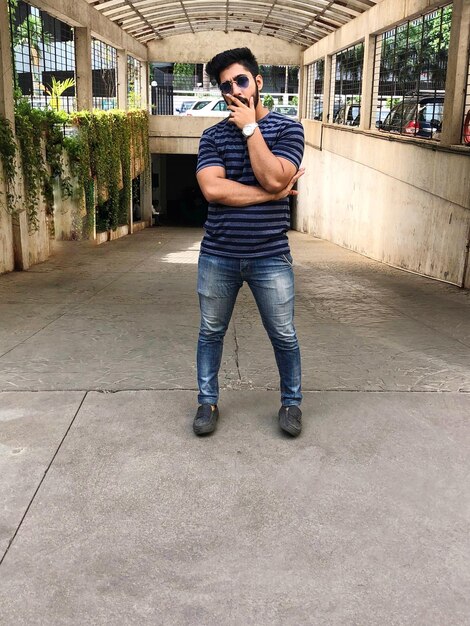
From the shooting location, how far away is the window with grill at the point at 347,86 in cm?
1530

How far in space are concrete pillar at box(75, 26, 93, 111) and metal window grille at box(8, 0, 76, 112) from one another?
12 centimetres

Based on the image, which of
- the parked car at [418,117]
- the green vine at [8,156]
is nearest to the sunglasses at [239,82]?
the green vine at [8,156]

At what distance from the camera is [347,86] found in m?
16.4

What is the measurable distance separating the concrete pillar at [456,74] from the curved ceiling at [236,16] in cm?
441

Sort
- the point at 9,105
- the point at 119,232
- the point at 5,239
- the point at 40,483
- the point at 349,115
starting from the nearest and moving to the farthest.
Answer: the point at 40,483, the point at 9,105, the point at 5,239, the point at 349,115, the point at 119,232

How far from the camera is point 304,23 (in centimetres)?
1772

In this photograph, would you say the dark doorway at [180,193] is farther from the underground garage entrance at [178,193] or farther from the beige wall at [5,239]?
the beige wall at [5,239]

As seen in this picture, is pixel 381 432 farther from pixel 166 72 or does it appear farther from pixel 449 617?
pixel 166 72

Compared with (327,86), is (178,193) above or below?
below

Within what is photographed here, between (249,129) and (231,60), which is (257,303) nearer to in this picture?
(249,129)

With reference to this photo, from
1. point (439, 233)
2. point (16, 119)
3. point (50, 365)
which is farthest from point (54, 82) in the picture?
point (50, 365)

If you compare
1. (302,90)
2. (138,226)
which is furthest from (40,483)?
(302,90)

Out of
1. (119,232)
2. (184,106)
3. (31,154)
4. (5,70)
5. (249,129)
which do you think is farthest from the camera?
(184,106)

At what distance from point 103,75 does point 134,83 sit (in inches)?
198
